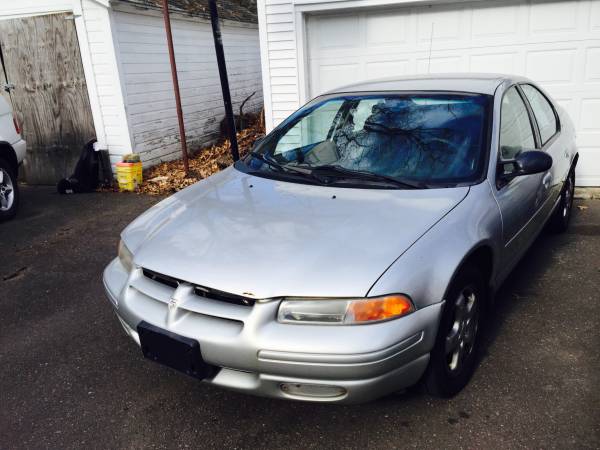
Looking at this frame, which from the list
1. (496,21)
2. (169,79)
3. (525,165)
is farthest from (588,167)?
(169,79)

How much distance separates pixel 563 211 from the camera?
4828mm

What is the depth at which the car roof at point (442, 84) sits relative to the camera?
3346 millimetres

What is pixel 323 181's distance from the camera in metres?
3.00

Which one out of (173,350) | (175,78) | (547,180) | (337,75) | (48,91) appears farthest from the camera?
(48,91)

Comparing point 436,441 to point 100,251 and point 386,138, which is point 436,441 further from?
point 100,251

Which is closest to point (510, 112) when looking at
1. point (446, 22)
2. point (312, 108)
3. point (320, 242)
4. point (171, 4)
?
point (312, 108)

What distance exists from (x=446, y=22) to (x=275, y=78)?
2.30 metres

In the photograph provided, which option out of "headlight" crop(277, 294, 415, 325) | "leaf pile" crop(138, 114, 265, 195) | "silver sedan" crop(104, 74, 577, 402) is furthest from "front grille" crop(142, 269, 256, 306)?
"leaf pile" crop(138, 114, 265, 195)

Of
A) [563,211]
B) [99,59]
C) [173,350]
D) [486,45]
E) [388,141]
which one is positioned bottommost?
[563,211]

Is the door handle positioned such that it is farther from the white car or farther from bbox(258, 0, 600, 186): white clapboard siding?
the white car

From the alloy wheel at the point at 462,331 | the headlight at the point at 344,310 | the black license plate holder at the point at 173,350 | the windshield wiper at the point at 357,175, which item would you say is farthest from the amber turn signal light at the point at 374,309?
the windshield wiper at the point at 357,175

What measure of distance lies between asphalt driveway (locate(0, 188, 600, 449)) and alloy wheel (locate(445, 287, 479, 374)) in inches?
7.8

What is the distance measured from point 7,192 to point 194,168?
2854 millimetres

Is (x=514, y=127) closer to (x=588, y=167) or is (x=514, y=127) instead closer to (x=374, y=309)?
(x=374, y=309)
